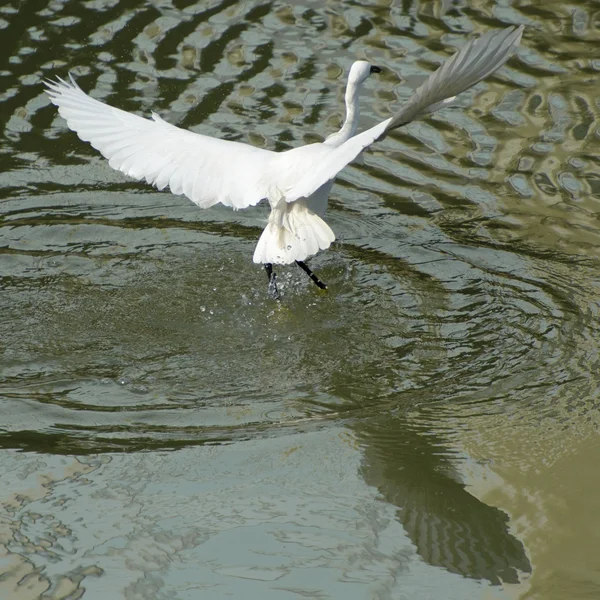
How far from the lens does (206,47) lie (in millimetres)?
8320

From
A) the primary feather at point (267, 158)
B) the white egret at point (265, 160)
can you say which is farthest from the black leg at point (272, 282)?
the primary feather at point (267, 158)

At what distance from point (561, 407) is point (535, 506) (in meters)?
0.69

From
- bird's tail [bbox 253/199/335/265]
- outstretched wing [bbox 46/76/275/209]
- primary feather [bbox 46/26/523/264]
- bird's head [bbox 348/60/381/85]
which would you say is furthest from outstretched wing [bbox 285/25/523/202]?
bird's head [bbox 348/60/381/85]

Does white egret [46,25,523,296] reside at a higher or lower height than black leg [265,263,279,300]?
higher

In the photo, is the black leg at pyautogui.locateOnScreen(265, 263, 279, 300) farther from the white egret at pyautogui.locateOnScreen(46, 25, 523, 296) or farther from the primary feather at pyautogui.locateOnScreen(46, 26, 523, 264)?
the primary feather at pyautogui.locateOnScreen(46, 26, 523, 264)

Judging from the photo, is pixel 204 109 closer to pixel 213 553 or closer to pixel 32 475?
pixel 32 475

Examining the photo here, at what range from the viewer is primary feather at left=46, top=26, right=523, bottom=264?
4449 mm

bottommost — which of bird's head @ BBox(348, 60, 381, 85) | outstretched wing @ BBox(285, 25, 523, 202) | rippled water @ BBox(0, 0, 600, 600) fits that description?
rippled water @ BBox(0, 0, 600, 600)

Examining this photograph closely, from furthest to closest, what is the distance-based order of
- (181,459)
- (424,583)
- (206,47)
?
(206,47) < (181,459) < (424,583)

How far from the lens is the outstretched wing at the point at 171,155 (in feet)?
17.8

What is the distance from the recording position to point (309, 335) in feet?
15.9

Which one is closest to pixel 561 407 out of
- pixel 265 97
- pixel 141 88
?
pixel 265 97

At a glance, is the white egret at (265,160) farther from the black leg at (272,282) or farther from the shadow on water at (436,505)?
the shadow on water at (436,505)

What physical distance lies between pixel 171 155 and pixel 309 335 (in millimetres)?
1431
